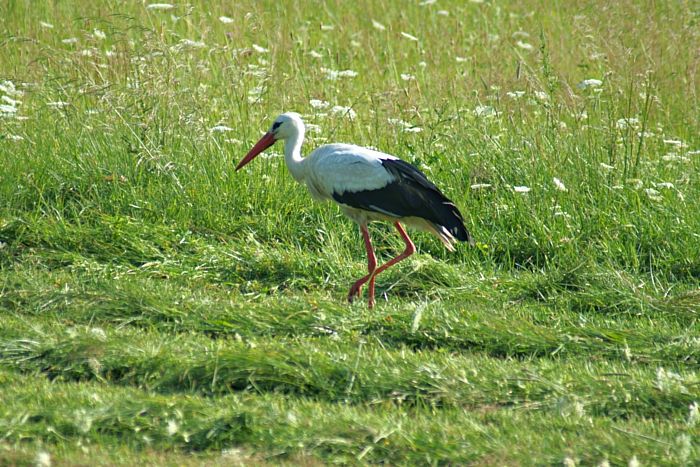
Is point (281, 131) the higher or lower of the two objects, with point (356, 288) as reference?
higher

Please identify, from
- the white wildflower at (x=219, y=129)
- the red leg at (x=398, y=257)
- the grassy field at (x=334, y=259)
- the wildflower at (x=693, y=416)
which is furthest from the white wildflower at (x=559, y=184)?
the wildflower at (x=693, y=416)

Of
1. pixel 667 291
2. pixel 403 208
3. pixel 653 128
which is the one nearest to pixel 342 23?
pixel 653 128

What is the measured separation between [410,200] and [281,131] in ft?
3.46

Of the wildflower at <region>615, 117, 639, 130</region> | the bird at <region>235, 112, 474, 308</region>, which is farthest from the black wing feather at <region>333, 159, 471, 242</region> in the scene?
the wildflower at <region>615, 117, 639, 130</region>

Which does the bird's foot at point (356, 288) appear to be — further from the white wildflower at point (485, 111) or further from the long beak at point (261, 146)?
the white wildflower at point (485, 111)

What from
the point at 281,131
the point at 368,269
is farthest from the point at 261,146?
the point at 368,269

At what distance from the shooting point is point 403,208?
568cm

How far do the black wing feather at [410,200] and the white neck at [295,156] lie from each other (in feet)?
1.42

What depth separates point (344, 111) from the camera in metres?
7.11

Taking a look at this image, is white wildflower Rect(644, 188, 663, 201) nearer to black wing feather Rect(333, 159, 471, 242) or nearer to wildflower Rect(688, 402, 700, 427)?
black wing feather Rect(333, 159, 471, 242)

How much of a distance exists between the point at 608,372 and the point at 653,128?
158 inches

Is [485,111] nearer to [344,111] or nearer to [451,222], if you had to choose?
[344,111]

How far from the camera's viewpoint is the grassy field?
3.58 metres

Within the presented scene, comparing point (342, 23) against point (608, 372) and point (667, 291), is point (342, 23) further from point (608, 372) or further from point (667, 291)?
point (608, 372)
